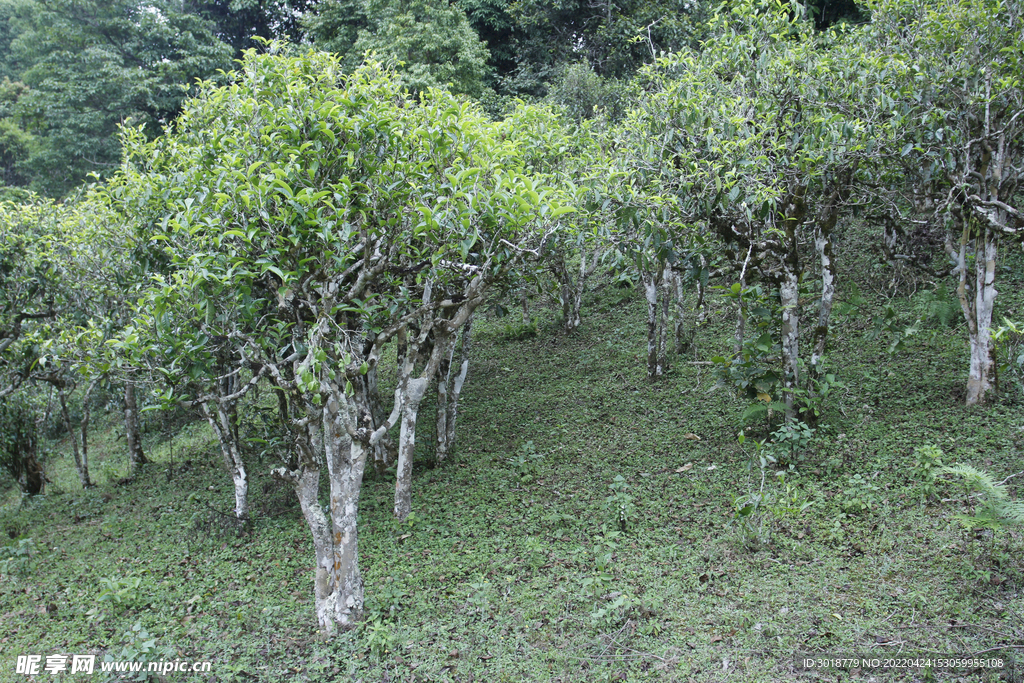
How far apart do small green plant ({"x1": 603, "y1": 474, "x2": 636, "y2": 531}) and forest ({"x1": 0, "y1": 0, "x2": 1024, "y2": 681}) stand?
5 cm

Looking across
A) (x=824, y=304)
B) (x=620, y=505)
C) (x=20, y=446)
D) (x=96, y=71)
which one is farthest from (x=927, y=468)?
(x=96, y=71)

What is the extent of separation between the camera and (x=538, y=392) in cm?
1112

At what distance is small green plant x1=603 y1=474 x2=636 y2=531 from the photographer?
6363 millimetres

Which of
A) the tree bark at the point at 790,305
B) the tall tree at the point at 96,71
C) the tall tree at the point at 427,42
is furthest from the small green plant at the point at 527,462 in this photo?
the tall tree at the point at 96,71

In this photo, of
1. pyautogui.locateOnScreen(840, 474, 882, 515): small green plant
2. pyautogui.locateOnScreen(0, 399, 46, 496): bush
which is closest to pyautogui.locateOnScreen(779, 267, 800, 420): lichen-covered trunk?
pyautogui.locateOnScreen(840, 474, 882, 515): small green plant

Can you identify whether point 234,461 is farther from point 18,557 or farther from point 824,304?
point 824,304

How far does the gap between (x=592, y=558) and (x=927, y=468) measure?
340 cm

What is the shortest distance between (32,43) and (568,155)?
23621 mm

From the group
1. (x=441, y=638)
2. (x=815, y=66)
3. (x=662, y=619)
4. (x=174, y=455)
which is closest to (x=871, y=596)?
(x=662, y=619)

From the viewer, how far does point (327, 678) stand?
15.3 feet

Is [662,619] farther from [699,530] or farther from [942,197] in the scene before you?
[942,197]

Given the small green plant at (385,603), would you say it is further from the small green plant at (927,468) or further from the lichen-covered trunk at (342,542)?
the small green plant at (927,468)

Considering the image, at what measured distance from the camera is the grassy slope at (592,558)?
4.54m

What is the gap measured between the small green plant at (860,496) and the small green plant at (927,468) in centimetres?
38
